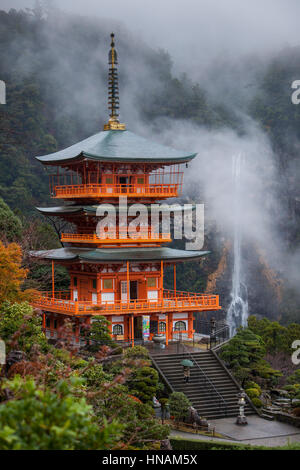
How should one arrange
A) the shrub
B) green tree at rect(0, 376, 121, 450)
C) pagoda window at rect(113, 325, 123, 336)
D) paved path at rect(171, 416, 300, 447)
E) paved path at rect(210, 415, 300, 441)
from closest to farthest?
1. green tree at rect(0, 376, 121, 450)
2. paved path at rect(171, 416, 300, 447)
3. paved path at rect(210, 415, 300, 441)
4. the shrub
5. pagoda window at rect(113, 325, 123, 336)

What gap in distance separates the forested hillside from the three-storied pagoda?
31.9m

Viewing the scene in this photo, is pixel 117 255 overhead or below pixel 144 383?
overhead

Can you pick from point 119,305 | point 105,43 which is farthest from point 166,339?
point 105,43

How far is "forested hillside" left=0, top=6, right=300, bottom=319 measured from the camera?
6862 centimetres

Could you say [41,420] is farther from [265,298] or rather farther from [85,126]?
[85,126]

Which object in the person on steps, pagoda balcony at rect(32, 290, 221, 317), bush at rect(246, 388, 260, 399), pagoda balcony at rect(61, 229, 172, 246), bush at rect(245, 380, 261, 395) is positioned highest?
pagoda balcony at rect(61, 229, 172, 246)

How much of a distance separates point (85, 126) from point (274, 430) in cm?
5995

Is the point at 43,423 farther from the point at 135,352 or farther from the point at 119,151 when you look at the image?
the point at 119,151

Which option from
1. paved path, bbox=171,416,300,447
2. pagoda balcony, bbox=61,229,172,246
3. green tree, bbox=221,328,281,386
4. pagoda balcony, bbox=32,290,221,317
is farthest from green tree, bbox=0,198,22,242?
paved path, bbox=171,416,300,447

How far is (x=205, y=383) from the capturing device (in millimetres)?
26016

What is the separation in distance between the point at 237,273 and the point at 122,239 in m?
41.8

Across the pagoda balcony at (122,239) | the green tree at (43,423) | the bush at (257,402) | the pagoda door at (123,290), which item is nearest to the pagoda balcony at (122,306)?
the pagoda door at (123,290)

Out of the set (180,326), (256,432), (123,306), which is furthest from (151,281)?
(256,432)

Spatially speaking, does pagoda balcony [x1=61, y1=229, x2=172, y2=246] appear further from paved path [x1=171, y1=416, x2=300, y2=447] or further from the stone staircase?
paved path [x1=171, y1=416, x2=300, y2=447]
